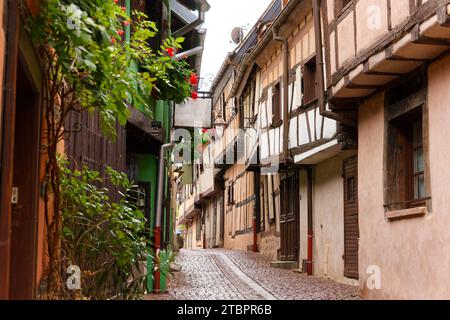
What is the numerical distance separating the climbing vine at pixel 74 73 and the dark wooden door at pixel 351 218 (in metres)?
7.70

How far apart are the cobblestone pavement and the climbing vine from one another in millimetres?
4719

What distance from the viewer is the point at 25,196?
5375mm

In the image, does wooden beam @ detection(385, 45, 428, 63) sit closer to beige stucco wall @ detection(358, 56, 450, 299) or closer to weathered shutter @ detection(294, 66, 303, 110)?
beige stucco wall @ detection(358, 56, 450, 299)

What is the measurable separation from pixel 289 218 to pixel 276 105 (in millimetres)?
3067

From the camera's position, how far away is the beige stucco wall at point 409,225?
827cm

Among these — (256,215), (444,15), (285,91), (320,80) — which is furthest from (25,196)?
(256,215)

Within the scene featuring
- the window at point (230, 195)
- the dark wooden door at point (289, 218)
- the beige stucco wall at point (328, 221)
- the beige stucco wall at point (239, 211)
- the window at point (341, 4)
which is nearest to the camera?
the window at point (341, 4)

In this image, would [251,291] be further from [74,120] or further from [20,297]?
[20,297]

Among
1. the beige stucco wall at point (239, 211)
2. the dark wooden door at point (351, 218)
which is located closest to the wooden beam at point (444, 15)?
the dark wooden door at point (351, 218)

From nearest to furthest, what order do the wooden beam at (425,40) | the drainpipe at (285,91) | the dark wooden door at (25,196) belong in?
1. the dark wooden door at (25,196)
2. the wooden beam at (425,40)
3. the drainpipe at (285,91)

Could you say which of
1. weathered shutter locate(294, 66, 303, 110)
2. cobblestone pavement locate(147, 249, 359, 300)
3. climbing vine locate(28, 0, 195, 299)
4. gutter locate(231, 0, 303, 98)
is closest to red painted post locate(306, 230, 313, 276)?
cobblestone pavement locate(147, 249, 359, 300)

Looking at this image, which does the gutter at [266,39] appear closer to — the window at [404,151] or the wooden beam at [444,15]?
the window at [404,151]

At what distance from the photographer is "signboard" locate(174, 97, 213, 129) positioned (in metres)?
15.6

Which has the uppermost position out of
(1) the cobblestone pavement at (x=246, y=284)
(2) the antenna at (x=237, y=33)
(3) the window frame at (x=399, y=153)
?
(2) the antenna at (x=237, y=33)
